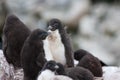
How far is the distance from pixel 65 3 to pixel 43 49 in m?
8.57

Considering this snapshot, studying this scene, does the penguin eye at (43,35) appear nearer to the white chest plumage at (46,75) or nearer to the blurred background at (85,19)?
the white chest plumage at (46,75)

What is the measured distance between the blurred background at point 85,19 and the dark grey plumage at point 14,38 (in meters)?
5.69

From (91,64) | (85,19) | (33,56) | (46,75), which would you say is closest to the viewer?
(46,75)

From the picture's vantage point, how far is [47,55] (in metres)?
8.95

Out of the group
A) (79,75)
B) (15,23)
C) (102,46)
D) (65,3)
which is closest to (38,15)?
(65,3)

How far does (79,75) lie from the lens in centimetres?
843

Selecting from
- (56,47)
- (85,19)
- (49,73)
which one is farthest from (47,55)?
(85,19)

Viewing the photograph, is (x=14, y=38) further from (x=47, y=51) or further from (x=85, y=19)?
(x=85, y=19)

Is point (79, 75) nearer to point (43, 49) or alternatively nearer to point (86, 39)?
point (43, 49)

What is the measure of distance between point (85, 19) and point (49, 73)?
872cm

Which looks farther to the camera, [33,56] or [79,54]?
[79,54]

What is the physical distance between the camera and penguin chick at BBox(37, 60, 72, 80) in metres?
8.02

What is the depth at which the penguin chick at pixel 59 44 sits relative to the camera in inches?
372

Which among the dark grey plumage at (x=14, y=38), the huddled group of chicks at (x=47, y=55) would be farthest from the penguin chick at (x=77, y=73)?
the dark grey plumage at (x=14, y=38)
